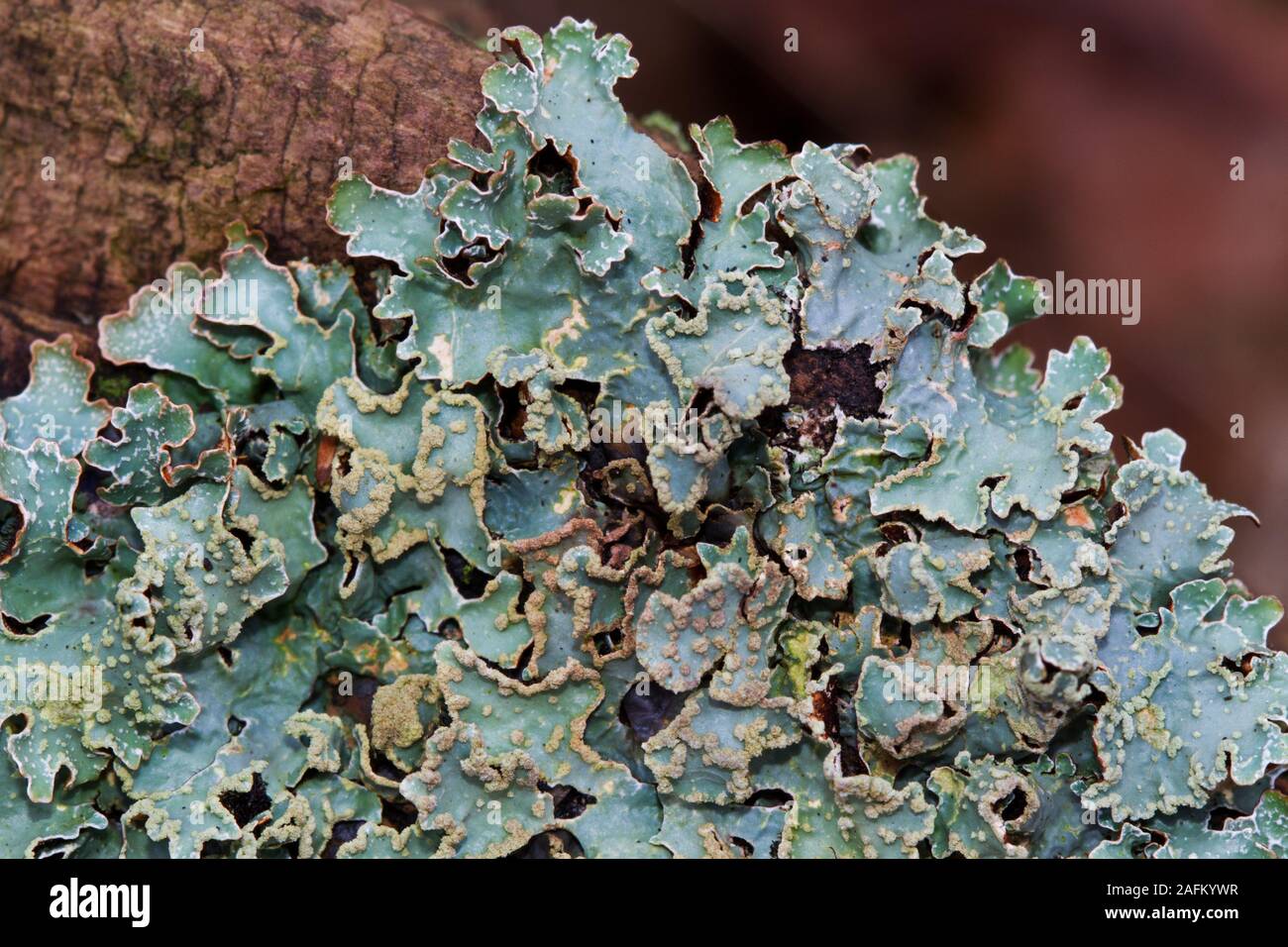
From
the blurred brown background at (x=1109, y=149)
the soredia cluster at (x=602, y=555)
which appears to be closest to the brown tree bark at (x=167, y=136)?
the soredia cluster at (x=602, y=555)

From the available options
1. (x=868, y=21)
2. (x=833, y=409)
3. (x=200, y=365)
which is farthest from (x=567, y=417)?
(x=868, y=21)

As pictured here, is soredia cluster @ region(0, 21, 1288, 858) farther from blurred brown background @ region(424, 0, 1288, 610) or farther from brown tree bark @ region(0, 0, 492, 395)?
blurred brown background @ region(424, 0, 1288, 610)

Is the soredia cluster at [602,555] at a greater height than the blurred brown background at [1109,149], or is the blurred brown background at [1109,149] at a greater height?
the blurred brown background at [1109,149]

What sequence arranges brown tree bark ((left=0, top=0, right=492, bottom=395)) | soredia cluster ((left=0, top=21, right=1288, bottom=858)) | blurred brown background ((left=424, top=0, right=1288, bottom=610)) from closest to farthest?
soredia cluster ((left=0, top=21, right=1288, bottom=858)), brown tree bark ((left=0, top=0, right=492, bottom=395)), blurred brown background ((left=424, top=0, right=1288, bottom=610))

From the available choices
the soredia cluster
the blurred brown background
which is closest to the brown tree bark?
the soredia cluster

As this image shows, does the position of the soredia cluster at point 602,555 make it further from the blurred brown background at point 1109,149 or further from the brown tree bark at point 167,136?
the blurred brown background at point 1109,149

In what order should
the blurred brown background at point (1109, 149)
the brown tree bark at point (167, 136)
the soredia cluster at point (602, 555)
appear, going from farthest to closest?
the blurred brown background at point (1109, 149), the brown tree bark at point (167, 136), the soredia cluster at point (602, 555)
